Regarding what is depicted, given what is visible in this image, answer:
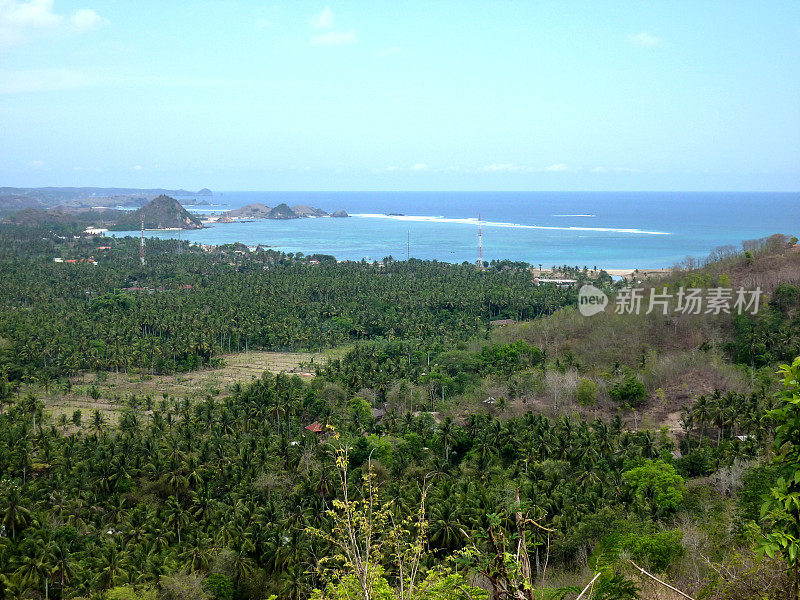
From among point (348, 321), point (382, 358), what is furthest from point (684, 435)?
point (348, 321)

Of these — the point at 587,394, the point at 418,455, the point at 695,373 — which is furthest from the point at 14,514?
the point at 695,373

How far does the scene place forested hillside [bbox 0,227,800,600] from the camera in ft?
33.5

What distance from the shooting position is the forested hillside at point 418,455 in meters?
10.2

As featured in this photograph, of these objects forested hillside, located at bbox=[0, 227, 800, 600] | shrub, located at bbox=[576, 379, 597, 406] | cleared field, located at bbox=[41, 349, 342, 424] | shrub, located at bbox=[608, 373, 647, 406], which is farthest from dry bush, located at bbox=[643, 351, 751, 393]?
cleared field, located at bbox=[41, 349, 342, 424]

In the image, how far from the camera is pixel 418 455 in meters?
32.9

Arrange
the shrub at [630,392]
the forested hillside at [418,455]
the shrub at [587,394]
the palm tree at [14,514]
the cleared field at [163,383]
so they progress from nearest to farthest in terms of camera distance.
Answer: the forested hillside at [418,455]
the palm tree at [14,514]
the shrub at [630,392]
the shrub at [587,394]
the cleared field at [163,383]

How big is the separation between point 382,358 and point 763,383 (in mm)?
25987

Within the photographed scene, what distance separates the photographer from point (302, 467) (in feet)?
103

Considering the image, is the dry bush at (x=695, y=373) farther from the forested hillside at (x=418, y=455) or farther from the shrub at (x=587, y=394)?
the shrub at (x=587, y=394)

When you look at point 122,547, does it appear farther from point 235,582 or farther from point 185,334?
point 185,334

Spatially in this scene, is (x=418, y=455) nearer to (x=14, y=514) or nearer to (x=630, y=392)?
(x=630, y=392)

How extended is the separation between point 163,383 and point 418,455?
89.0 ft

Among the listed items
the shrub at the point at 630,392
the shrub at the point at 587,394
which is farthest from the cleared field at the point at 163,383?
→ the shrub at the point at 630,392

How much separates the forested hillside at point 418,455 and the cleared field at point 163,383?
1.06 metres
